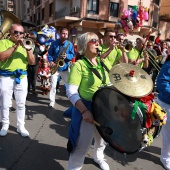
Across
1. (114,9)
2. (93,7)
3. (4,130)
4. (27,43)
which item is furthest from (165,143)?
(114,9)

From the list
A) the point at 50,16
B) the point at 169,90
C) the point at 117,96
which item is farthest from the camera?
the point at 50,16

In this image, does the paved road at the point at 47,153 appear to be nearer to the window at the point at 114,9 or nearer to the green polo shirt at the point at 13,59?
Answer: the green polo shirt at the point at 13,59

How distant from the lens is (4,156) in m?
2.98

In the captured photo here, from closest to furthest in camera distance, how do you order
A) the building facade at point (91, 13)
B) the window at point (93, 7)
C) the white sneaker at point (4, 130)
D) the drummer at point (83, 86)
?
the drummer at point (83, 86), the white sneaker at point (4, 130), the building facade at point (91, 13), the window at point (93, 7)

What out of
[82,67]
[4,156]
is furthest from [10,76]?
[82,67]

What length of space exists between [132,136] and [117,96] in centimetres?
41

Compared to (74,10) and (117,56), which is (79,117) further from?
(74,10)

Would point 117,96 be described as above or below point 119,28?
below

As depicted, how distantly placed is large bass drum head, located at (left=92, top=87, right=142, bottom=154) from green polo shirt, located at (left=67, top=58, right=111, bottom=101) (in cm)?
14

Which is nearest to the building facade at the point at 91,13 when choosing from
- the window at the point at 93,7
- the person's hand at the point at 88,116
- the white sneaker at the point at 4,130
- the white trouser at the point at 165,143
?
the window at the point at 93,7

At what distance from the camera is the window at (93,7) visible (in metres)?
20.1

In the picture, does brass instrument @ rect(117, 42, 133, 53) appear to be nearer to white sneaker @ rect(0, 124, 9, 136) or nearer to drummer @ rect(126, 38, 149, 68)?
drummer @ rect(126, 38, 149, 68)

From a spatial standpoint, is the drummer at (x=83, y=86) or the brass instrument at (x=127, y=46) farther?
the brass instrument at (x=127, y=46)

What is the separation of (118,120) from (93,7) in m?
19.8
